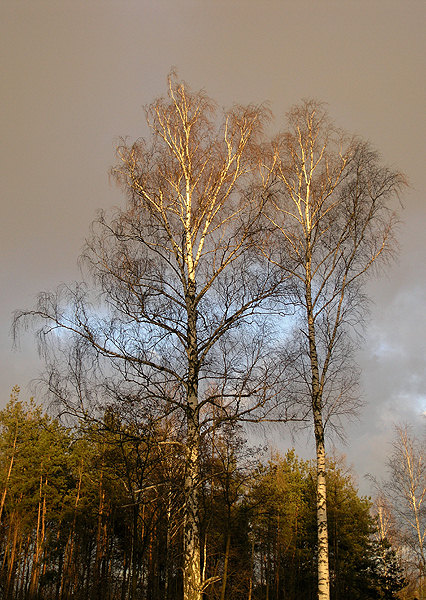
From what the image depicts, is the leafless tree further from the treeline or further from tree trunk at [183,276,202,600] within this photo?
tree trunk at [183,276,202,600]

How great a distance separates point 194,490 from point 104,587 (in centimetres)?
1775

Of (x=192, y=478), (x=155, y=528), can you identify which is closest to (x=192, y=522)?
(x=192, y=478)

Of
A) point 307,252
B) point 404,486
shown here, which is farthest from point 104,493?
point 307,252

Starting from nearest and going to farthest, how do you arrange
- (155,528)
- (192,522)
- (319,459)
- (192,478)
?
(192,522)
(192,478)
(319,459)
(155,528)

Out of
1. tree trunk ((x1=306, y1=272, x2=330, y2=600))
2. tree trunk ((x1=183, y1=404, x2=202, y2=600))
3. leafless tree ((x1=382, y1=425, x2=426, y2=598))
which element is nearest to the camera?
tree trunk ((x1=183, y1=404, x2=202, y2=600))

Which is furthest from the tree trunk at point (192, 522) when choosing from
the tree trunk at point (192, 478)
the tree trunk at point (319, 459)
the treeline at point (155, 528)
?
the treeline at point (155, 528)

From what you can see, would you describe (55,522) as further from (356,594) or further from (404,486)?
(404,486)

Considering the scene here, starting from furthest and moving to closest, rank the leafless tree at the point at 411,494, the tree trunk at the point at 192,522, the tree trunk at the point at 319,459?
the leafless tree at the point at 411,494 → the tree trunk at the point at 319,459 → the tree trunk at the point at 192,522

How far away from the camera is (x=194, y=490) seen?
793cm

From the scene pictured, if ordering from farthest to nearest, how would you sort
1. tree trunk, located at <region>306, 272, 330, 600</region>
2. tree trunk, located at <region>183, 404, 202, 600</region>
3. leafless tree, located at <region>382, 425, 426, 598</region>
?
leafless tree, located at <region>382, 425, 426, 598</region>
tree trunk, located at <region>306, 272, 330, 600</region>
tree trunk, located at <region>183, 404, 202, 600</region>

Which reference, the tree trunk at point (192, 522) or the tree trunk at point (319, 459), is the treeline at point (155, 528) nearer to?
the tree trunk at point (319, 459)

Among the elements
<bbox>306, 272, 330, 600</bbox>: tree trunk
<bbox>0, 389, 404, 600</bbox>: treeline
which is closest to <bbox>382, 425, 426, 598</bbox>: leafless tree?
<bbox>0, 389, 404, 600</bbox>: treeline

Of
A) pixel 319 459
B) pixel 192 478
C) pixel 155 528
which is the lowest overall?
pixel 155 528

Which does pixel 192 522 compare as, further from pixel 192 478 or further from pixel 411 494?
pixel 411 494
